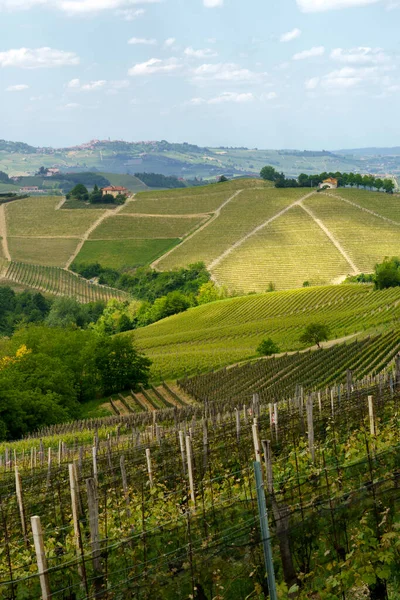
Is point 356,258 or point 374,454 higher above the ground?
point 374,454

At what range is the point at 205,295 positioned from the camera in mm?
112062

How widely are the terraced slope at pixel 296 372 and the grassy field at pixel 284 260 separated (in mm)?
59983

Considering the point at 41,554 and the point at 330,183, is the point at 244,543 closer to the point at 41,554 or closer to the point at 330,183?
the point at 41,554

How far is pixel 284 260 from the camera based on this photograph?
12356 centimetres

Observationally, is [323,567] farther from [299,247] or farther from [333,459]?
[299,247]

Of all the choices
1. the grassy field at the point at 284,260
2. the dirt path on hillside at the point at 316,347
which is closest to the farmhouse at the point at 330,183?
the grassy field at the point at 284,260

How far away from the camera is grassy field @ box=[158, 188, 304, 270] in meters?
132

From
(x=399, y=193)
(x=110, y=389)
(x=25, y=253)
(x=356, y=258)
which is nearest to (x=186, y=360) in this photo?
(x=110, y=389)

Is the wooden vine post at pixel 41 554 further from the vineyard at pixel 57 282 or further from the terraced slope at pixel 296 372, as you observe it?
the vineyard at pixel 57 282

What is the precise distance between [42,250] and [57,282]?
46.8 ft

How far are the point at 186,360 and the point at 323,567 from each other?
53.9 metres

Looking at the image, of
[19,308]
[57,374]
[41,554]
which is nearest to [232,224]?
[19,308]

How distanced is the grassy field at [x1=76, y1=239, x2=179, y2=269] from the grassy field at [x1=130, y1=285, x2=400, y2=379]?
37964 millimetres

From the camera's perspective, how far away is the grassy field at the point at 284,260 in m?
115
